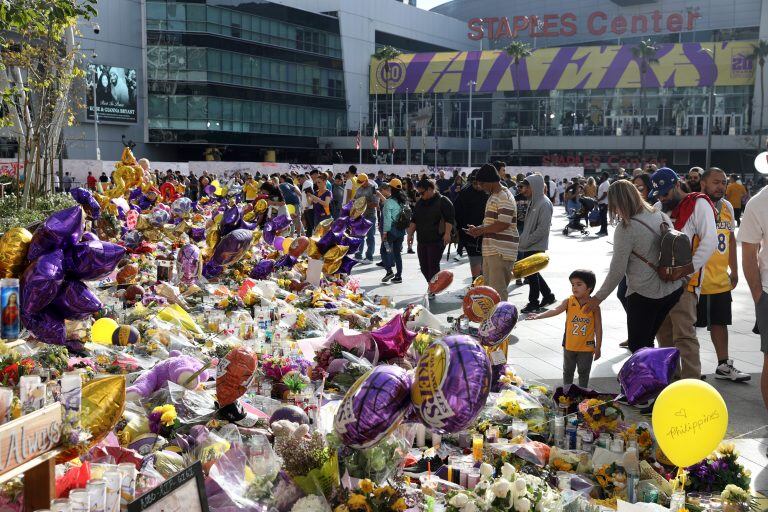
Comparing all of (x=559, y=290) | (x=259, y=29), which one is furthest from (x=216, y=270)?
(x=259, y=29)

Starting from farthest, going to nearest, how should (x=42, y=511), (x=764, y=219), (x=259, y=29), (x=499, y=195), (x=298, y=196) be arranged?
1. (x=259, y=29)
2. (x=298, y=196)
3. (x=499, y=195)
4. (x=764, y=219)
5. (x=42, y=511)

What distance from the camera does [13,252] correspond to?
460 centimetres

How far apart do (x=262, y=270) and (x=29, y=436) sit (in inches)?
270

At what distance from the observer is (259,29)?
59.4 m

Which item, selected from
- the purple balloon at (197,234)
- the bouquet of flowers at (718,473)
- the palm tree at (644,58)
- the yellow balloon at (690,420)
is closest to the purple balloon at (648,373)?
the bouquet of flowers at (718,473)

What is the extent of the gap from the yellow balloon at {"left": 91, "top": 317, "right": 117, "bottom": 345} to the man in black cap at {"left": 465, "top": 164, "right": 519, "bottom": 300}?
3.61 meters

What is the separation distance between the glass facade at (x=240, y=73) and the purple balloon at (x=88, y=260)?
174 ft

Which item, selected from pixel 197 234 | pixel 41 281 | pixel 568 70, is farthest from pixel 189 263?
pixel 568 70

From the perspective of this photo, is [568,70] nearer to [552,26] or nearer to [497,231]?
[552,26]

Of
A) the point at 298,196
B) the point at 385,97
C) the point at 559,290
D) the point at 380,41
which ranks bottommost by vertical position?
the point at 559,290

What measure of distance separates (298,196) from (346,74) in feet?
177

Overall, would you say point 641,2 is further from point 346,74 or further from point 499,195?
point 499,195

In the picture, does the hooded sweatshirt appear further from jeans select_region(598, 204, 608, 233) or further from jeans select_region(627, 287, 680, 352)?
jeans select_region(598, 204, 608, 233)

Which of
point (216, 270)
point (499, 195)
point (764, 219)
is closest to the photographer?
point (764, 219)
